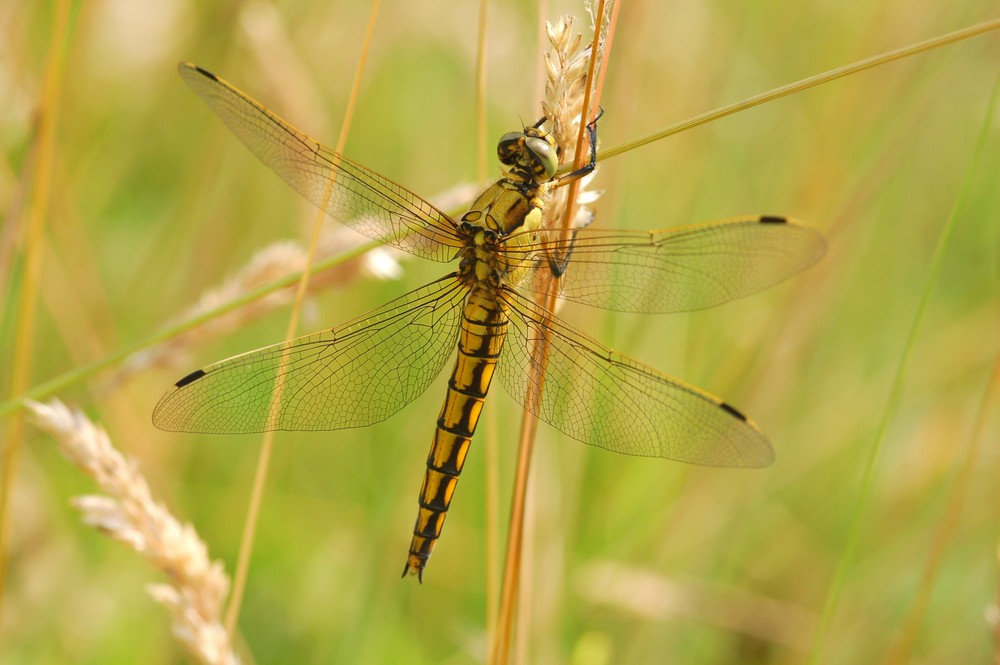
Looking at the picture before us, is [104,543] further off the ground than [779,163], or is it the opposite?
[779,163]

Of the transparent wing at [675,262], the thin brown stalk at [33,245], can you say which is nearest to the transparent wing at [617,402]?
the transparent wing at [675,262]

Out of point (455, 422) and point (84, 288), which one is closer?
point (455, 422)

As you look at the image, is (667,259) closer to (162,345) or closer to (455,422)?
(455,422)

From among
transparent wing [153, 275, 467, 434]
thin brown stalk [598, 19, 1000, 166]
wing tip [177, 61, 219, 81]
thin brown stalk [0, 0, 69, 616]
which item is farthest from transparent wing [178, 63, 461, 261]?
thin brown stalk [598, 19, 1000, 166]

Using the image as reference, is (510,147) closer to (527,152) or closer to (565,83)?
(527,152)

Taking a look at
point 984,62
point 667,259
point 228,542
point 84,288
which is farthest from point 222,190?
point 984,62

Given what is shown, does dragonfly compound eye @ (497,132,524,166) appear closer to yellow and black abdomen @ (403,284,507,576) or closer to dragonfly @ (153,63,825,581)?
dragonfly @ (153,63,825,581)
